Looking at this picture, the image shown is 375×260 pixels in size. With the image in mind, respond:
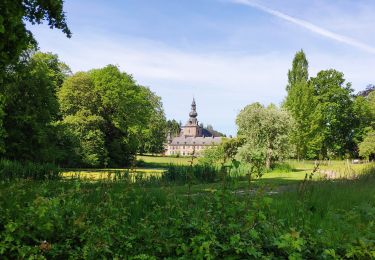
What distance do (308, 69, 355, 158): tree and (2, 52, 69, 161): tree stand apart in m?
34.9

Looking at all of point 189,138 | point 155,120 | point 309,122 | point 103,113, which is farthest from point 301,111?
point 189,138

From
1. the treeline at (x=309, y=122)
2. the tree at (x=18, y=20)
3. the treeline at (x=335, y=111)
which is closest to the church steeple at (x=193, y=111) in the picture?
the treeline at (x=309, y=122)

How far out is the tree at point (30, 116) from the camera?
23828 mm

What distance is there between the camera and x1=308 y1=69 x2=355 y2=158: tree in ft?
168

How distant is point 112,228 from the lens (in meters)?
3.96

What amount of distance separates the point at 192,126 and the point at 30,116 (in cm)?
13055

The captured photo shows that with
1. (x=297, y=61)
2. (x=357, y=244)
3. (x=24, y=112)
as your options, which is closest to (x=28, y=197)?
(x=357, y=244)

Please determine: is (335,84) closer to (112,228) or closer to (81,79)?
(81,79)

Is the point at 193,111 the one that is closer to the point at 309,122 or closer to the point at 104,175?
the point at 309,122

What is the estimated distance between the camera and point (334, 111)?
51812mm

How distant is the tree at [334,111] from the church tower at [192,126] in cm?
9997

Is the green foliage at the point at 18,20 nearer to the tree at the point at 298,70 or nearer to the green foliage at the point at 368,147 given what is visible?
the green foliage at the point at 368,147

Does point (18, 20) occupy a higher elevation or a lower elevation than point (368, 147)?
higher

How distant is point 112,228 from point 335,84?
5331 centimetres
